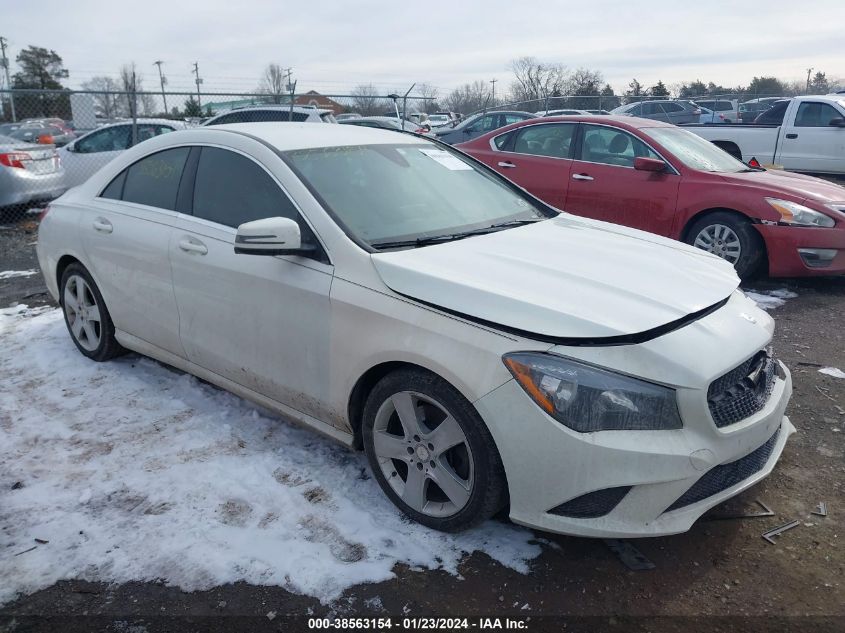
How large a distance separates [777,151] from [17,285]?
499 inches

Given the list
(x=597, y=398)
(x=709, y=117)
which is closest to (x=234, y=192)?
(x=597, y=398)

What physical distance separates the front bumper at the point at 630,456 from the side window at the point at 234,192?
1.49 m

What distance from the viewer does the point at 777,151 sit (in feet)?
42.6

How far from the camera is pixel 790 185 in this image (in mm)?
6562

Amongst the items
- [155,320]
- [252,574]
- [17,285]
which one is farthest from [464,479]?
[17,285]

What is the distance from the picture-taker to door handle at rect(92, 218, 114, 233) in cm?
420

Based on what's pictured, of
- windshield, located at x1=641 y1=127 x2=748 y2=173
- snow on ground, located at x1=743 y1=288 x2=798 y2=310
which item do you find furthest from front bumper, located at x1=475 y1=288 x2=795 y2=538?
windshield, located at x1=641 y1=127 x2=748 y2=173

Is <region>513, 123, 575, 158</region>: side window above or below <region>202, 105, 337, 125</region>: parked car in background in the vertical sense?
below

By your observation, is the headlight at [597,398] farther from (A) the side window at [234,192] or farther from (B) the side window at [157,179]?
(B) the side window at [157,179]

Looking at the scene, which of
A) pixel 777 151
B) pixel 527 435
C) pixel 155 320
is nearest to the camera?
pixel 527 435

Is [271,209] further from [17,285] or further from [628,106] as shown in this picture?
[628,106]

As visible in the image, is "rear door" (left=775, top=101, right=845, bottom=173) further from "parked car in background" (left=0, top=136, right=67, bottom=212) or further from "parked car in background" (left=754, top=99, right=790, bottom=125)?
"parked car in background" (left=0, top=136, right=67, bottom=212)

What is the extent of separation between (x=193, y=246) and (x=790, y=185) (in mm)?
5631

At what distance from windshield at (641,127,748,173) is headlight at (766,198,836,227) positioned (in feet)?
2.59
